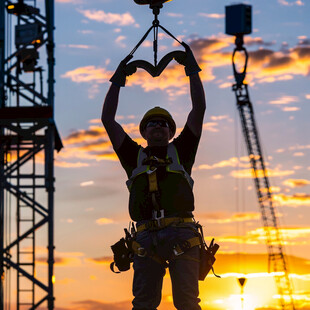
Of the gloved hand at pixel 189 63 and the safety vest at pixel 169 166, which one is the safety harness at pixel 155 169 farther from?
the gloved hand at pixel 189 63

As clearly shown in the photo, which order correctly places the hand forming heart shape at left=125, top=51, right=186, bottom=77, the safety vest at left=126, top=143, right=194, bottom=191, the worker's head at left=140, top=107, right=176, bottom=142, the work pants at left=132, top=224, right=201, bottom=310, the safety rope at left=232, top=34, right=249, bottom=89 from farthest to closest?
the safety rope at left=232, top=34, right=249, bottom=89, the hand forming heart shape at left=125, top=51, right=186, bottom=77, the worker's head at left=140, top=107, right=176, bottom=142, the safety vest at left=126, top=143, right=194, bottom=191, the work pants at left=132, top=224, right=201, bottom=310

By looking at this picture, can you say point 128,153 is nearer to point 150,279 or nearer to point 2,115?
point 150,279

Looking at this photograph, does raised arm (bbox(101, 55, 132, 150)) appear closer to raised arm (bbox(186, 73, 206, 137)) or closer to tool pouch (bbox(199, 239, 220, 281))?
raised arm (bbox(186, 73, 206, 137))

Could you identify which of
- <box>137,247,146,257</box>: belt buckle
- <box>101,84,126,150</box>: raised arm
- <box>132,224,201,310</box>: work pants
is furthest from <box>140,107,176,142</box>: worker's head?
<box>137,247,146,257</box>: belt buckle

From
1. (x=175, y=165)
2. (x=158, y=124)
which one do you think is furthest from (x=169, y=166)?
(x=158, y=124)

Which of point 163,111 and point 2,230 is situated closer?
point 163,111

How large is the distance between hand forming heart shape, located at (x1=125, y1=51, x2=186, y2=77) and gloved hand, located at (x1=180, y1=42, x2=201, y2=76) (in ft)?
0.15

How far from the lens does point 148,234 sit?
8.12 m

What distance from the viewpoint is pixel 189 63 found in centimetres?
845

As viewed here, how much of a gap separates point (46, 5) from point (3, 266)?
506 inches

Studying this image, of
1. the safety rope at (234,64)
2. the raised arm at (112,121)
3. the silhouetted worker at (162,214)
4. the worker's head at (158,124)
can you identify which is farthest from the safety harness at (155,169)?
the safety rope at (234,64)

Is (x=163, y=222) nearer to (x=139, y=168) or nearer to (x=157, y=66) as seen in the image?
(x=139, y=168)

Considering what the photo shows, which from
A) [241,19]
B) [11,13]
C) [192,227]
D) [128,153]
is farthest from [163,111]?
[241,19]

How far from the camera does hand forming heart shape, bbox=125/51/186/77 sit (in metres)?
8.43
